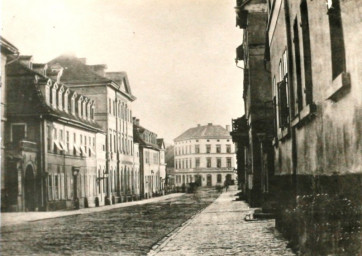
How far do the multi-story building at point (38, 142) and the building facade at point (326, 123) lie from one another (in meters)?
20.8

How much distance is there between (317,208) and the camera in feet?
18.2

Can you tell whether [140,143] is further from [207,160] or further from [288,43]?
[288,43]

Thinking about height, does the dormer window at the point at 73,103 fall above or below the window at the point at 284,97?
above

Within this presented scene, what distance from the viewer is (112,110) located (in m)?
48.7

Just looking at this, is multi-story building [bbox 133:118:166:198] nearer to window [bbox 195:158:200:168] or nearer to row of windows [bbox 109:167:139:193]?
row of windows [bbox 109:167:139:193]

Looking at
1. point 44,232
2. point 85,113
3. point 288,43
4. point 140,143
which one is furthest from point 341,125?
point 140,143

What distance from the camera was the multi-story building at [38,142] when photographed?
29406 millimetres

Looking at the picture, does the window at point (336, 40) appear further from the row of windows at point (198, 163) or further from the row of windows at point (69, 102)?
the row of windows at point (198, 163)

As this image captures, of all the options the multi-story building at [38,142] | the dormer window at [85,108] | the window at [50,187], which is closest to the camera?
the multi-story building at [38,142]

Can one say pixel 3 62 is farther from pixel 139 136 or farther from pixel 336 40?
pixel 139 136

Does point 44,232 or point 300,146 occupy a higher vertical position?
point 300,146

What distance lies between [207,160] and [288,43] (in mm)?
100142

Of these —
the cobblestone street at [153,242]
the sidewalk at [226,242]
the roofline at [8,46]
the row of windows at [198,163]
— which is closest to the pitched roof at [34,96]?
the roofline at [8,46]

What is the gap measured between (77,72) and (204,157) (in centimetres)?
6986
